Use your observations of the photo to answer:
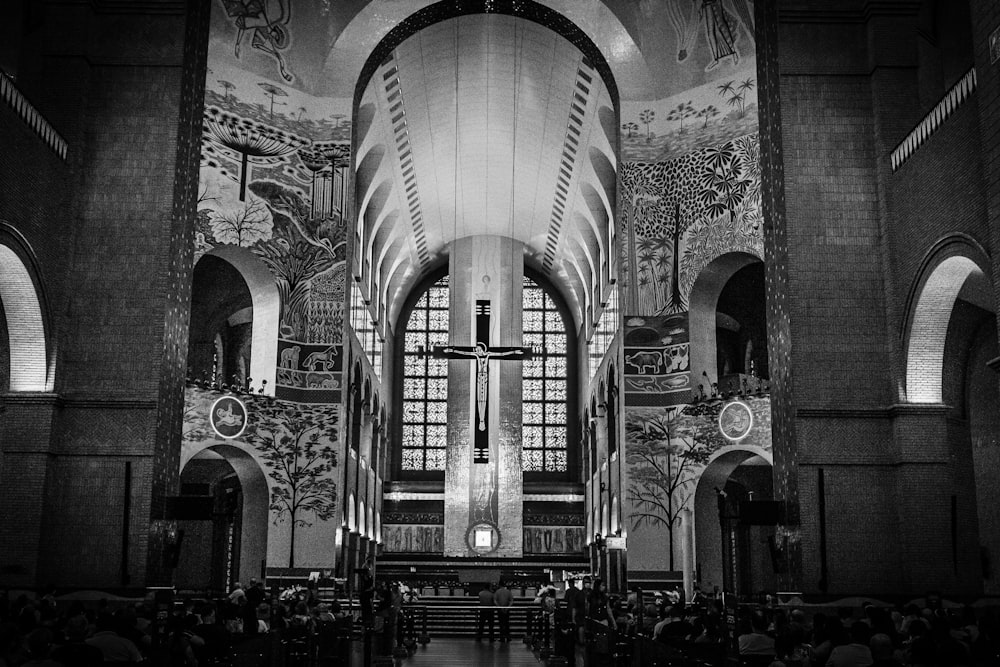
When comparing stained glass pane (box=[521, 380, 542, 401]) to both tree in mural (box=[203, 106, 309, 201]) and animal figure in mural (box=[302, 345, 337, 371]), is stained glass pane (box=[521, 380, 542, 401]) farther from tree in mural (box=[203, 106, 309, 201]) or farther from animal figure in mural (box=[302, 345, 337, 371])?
tree in mural (box=[203, 106, 309, 201])

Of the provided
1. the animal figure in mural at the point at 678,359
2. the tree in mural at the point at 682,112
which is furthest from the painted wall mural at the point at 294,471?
the tree in mural at the point at 682,112

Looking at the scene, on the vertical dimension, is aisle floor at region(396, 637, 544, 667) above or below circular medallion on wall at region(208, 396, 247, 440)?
below

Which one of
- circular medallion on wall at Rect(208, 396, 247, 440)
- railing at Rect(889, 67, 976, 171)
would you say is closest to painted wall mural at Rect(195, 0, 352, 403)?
circular medallion on wall at Rect(208, 396, 247, 440)

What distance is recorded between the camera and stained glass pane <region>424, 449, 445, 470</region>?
38.9 metres

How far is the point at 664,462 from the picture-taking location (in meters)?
23.6

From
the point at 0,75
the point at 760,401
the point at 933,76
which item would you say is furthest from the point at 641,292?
the point at 0,75

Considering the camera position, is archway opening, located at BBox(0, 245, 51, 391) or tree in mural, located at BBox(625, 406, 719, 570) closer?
archway opening, located at BBox(0, 245, 51, 391)

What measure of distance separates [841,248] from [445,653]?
979cm

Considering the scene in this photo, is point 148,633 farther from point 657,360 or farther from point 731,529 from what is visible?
point 657,360

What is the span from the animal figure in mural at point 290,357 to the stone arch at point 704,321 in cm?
860

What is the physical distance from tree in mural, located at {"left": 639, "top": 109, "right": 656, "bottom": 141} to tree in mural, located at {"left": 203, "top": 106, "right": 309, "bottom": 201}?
7545mm

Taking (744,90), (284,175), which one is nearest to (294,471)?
(284,175)

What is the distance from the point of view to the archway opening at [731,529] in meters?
15.7

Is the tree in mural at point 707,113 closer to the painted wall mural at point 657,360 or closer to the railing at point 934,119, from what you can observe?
the painted wall mural at point 657,360
